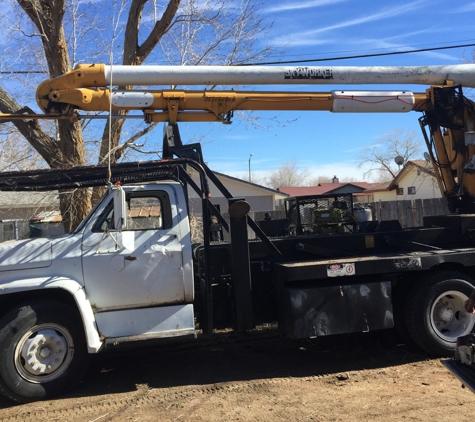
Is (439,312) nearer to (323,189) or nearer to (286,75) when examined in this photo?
(286,75)

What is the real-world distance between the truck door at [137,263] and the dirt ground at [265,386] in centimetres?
97

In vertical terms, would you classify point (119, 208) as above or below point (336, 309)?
above

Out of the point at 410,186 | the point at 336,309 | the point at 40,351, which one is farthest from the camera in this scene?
the point at 410,186

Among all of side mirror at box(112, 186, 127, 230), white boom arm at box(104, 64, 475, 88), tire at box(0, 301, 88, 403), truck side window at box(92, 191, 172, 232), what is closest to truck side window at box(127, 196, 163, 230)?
truck side window at box(92, 191, 172, 232)

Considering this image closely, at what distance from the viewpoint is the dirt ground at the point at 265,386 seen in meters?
4.57

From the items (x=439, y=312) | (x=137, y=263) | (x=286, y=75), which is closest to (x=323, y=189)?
(x=286, y=75)

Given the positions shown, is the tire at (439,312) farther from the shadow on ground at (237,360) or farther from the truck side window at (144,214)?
the truck side window at (144,214)

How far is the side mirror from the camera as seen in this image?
5.07 metres

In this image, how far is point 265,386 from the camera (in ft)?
17.1

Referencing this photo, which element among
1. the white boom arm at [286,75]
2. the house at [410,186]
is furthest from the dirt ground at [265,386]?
the house at [410,186]

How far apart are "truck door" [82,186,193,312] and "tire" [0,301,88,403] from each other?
40cm

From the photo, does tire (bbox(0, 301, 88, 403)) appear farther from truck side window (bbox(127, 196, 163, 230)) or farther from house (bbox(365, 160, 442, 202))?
house (bbox(365, 160, 442, 202))

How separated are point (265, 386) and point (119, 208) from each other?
2526mm

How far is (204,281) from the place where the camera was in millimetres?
5766
